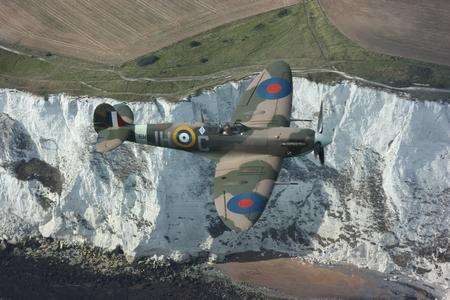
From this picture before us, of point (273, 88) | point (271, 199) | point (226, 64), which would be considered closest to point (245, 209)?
point (273, 88)

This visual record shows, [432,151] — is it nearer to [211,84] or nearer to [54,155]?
[211,84]

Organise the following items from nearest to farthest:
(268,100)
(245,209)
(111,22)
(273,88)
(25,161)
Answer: (245,209) → (268,100) → (273,88) → (25,161) → (111,22)

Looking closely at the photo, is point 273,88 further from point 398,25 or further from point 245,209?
point 398,25

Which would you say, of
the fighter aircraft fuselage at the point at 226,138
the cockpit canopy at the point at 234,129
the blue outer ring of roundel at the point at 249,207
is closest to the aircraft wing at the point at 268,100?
the cockpit canopy at the point at 234,129

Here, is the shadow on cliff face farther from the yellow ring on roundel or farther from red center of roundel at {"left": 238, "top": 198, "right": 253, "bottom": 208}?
red center of roundel at {"left": 238, "top": 198, "right": 253, "bottom": 208}

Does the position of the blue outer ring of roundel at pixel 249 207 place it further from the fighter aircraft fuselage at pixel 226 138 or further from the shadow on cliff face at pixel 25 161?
the shadow on cliff face at pixel 25 161

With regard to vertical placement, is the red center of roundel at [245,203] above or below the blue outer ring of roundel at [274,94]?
below

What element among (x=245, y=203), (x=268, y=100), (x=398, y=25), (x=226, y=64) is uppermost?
(x=398, y=25)
